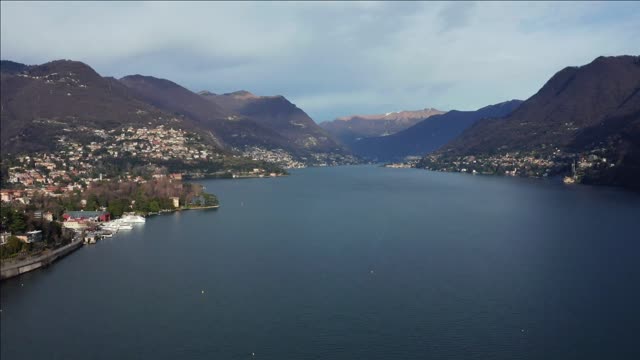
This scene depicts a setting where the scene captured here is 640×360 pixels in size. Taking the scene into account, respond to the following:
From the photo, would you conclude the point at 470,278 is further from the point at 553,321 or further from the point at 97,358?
the point at 97,358

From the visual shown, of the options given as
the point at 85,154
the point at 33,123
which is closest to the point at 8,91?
the point at 33,123

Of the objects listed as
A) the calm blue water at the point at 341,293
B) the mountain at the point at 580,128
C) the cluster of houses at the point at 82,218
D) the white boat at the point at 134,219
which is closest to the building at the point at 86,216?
the cluster of houses at the point at 82,218

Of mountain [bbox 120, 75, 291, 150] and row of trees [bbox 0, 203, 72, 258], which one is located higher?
mountain [bbox 120, 75, 291, 150]

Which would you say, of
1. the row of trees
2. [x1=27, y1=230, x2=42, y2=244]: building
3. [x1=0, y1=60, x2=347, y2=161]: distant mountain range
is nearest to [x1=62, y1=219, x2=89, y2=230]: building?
the row of trees

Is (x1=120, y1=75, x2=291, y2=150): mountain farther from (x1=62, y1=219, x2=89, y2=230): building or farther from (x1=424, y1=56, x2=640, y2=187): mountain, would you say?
(x1=62, y1=219, x2=89, y2=230): building

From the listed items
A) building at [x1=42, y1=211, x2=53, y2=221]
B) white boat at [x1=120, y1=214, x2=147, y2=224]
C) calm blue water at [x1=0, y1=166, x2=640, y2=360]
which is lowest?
calm blue water at [x1=0, y1=166, x2=640, y2=360]

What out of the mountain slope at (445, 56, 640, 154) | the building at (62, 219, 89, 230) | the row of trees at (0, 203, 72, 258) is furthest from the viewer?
the mountain slope at (445, 56, 640, 154)

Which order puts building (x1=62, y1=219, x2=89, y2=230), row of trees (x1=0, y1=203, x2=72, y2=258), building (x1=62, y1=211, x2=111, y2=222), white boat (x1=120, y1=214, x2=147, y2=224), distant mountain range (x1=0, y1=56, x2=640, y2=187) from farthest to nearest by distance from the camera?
distant mountain range (x1=0, y1=56, x2=640, y2=187) → white boat (x1=120, y1=214, x2=147, y2=224) → building (x1=62, y1=211, x2=111, y2=222) → building (x1=62, y1=219, x2=89, y2=230) → row of trees (x1=0, y1=203, x2=72, y2=258)

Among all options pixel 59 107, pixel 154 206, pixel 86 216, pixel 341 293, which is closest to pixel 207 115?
pixel 59 107
